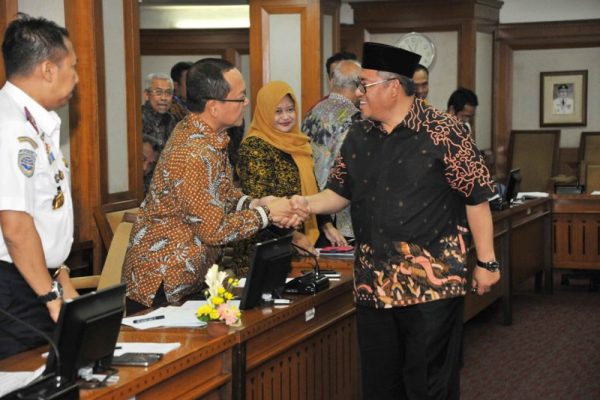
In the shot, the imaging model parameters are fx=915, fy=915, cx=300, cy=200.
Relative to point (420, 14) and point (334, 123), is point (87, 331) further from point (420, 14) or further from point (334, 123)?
point (420, 14)

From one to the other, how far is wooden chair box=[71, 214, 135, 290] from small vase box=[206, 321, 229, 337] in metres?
1.38

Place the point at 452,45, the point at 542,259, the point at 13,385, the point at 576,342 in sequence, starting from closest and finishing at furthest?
the point at 13,385
the point at 576,342
the point at 542,259
the point at 452,45

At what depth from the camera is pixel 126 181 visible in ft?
18.4

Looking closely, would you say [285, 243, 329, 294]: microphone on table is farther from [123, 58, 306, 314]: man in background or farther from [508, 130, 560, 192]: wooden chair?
[508, 130, 560, 192]: wooden chair

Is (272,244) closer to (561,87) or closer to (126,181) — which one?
(126,181)

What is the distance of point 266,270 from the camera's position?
3318mm

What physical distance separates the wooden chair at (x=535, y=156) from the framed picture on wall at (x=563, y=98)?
36cm

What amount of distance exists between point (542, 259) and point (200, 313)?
620cm

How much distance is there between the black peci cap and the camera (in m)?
3.31

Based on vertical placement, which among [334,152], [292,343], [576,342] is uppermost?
[334,152]

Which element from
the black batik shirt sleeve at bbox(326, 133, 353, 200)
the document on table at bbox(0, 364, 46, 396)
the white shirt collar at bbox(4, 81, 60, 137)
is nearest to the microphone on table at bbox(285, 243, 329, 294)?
the black batik shirt sleeve at bbox(326, 133, 353, 200)

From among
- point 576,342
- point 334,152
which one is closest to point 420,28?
point 576,342

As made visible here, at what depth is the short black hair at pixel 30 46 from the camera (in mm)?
2721

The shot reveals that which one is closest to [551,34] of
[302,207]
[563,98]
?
[563,98]
